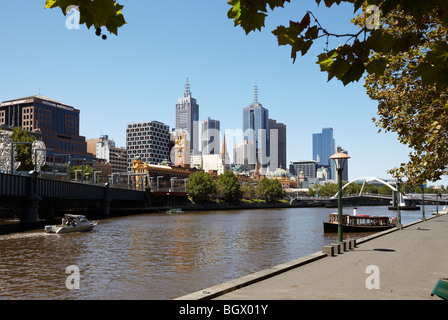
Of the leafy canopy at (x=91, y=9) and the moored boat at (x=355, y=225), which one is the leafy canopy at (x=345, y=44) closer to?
the leafy canopy at (x=91, y=9)

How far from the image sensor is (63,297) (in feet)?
67.5

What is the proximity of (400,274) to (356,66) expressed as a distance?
613 inches

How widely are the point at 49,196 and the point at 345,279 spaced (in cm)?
6664

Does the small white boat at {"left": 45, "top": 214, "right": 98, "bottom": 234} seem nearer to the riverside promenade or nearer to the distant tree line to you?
the riverside promenade

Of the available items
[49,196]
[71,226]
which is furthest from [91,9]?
[49,196]

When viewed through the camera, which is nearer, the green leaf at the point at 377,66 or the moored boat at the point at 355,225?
the green leaf at the point at 377,66

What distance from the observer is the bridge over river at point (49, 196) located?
6381 cm

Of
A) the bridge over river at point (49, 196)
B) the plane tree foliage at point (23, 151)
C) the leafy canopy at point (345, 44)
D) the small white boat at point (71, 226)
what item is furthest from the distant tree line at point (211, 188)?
the leafy canopy at point (345, 44)

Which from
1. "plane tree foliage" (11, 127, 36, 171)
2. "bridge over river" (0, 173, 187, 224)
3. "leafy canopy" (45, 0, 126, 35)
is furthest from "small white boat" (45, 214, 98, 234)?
"leafy canopy" (45, 0, 126, 35)

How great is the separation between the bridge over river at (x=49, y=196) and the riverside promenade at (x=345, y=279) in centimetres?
5071

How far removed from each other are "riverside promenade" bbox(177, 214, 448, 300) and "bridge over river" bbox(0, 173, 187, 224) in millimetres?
50709

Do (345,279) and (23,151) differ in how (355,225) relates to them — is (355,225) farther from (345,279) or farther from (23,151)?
(23,151)
